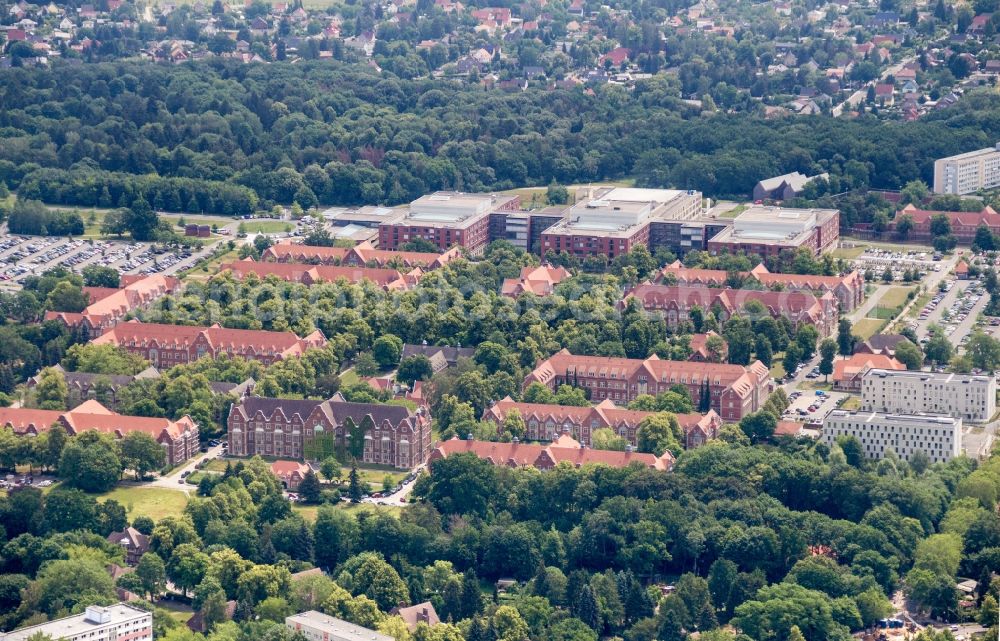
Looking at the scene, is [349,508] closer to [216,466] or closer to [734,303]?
[216,466]

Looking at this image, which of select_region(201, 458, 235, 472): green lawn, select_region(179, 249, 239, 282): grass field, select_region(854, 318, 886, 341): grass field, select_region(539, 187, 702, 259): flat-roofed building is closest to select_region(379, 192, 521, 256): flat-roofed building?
select_region(539, 187, 702, 259): flat-roofed building

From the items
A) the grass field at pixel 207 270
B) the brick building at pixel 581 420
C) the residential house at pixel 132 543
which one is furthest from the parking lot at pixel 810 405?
the grass field at pixel 207 270

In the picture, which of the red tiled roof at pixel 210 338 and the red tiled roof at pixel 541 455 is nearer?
the red tiled roof at pixel 541 455

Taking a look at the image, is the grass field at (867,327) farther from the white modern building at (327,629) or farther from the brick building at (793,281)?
the white modern building at (327,629)

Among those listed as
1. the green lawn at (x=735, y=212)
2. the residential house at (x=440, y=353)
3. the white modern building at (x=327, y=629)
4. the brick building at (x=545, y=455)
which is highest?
the residential house at (x=440, y=353)

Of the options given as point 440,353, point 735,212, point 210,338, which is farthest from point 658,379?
point 735,212
